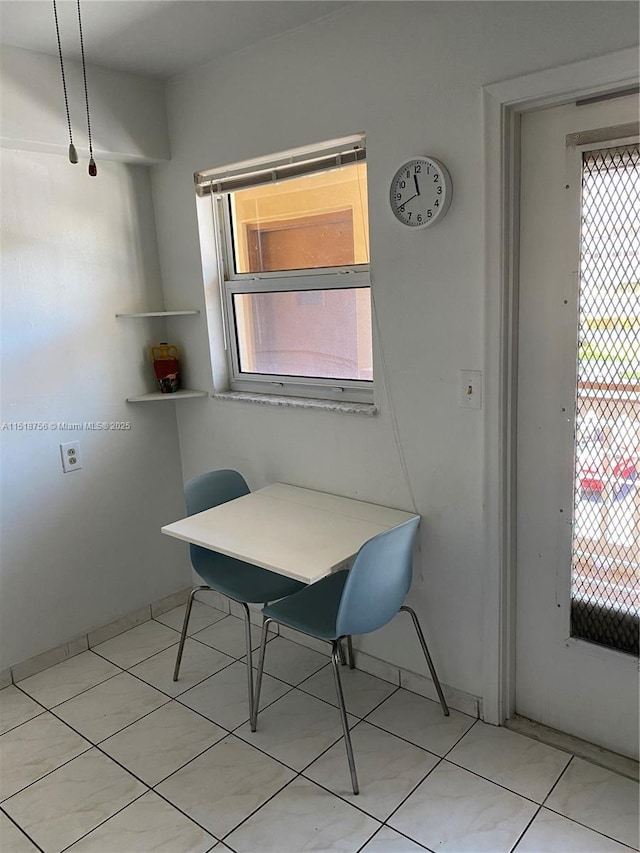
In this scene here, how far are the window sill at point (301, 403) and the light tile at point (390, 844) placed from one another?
1297 millimetres

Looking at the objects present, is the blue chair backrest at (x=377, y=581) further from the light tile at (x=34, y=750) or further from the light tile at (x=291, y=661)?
the light tile at (x=34, y=750)

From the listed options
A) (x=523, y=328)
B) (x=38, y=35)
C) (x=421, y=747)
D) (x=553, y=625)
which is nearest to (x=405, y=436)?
(x=523, y=328)

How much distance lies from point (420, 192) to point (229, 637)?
201 cm

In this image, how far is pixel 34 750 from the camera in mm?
2211

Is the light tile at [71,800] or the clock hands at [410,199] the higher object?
the clock hands at [410,199]

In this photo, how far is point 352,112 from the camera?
2160mm

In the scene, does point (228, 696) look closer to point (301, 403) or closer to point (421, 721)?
point (421, 721)

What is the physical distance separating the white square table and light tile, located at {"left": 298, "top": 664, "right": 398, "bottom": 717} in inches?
24.7

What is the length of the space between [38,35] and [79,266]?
82 centimetres

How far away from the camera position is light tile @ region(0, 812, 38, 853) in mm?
1811

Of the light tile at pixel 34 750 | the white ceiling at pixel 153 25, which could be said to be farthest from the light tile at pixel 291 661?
the white ceiling at pixel 153 25

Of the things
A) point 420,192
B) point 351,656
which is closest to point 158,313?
point 420,192

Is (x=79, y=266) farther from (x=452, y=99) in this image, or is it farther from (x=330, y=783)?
(x=330, y=783)

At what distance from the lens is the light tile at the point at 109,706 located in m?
2.31
